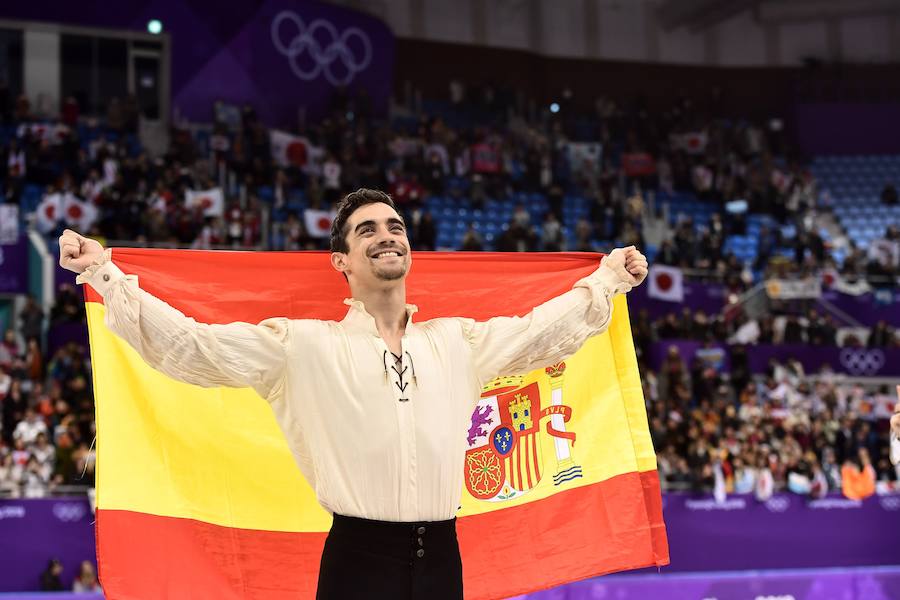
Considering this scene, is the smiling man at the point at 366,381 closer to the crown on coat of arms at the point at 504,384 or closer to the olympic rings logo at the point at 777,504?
the crown on coat of arms at the point at 504,384

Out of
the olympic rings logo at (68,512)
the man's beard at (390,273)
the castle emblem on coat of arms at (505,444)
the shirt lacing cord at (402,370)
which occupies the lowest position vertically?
the olympic rings logo at (68,512)

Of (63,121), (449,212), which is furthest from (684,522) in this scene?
(63,121)

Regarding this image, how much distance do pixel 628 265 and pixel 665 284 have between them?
17.9 metres

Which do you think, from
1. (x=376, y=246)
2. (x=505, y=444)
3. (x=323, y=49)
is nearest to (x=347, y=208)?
(x=376, y=246)

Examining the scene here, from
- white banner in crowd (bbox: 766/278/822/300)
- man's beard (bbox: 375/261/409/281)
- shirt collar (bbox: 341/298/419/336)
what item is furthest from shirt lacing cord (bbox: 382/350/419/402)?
white banner in crowd (bbox: 766/278/822/300)

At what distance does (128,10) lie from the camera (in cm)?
Result: 2664

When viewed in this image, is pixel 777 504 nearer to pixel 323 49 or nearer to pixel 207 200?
pixel 207 200

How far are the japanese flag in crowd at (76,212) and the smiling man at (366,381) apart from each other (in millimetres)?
15764

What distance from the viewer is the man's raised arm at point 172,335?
379cm

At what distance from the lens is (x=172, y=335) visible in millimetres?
3836

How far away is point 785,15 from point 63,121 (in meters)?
21.9

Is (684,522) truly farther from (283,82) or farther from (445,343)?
(283,82)

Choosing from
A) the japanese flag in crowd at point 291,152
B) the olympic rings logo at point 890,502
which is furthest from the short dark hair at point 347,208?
the japanese flag in crowd at point 291,152

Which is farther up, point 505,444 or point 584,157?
point 584,157
